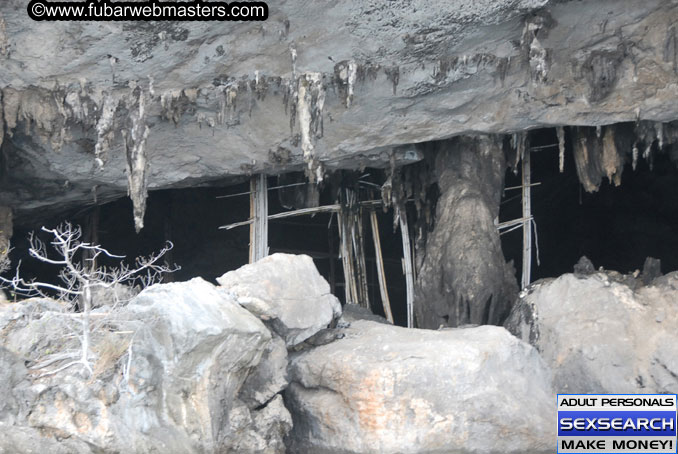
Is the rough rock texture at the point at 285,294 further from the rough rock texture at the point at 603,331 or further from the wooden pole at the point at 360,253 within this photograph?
the wooden pole at the point at 360,253

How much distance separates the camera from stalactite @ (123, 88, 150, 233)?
8898 mm

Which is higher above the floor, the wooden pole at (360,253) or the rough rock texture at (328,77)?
the rough rock texture at (328,77)

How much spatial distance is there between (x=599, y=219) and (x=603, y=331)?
6.56 metres

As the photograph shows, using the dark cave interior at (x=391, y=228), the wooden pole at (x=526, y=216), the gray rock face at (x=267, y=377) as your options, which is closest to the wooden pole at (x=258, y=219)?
the dark cave interior at (x=391, y=228)

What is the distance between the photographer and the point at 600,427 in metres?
7.04

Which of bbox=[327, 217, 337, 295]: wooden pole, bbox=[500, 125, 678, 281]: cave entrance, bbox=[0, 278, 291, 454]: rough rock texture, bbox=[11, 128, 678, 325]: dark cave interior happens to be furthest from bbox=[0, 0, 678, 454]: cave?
bbox=[500, 125, 678, 281]: cave entrance

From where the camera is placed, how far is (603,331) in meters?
8.27

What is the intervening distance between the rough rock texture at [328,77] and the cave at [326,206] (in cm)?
2

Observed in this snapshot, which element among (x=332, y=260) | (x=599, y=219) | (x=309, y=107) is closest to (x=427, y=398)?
(x=309, y=107)

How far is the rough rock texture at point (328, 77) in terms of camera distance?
322 inches

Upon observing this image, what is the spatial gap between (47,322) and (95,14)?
2793mm

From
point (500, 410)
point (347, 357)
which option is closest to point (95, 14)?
point (347, 357)

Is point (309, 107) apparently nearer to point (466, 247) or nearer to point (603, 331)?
point (466, 247)

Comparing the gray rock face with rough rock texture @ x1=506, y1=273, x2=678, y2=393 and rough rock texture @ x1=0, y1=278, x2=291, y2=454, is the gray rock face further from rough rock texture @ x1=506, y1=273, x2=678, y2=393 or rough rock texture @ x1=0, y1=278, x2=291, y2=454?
rough rock texture @ x1=506, y1=273, x2=678, y2=393
